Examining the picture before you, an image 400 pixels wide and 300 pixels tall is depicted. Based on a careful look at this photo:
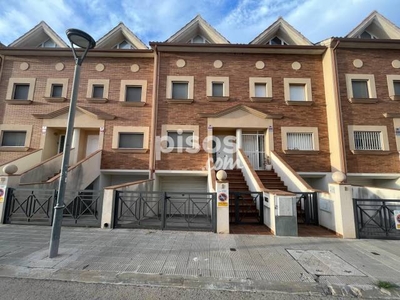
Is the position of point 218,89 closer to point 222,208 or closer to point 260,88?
point 260,88

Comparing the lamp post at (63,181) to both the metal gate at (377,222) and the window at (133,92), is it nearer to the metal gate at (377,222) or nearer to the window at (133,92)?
the window at (133,92)

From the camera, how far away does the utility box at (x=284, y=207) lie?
20.0 ft

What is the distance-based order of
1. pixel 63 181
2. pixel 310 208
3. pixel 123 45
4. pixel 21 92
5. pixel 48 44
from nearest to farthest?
A: 1. pixel 63 181
2. pixel 310 208
3. pixel 21 92
4. pixel 48 44
5. pixel 123 45

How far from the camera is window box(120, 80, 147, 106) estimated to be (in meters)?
11.5

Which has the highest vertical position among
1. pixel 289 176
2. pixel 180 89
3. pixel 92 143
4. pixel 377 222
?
pixel 180 89

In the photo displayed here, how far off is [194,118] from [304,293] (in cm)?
913

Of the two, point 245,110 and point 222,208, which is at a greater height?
point 245,110

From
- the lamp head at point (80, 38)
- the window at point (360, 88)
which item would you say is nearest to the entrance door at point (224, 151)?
the window at point (360, 88)

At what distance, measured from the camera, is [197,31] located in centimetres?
1251

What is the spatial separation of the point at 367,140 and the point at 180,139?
32.8 feet

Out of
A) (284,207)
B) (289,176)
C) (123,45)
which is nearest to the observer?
(284,207)

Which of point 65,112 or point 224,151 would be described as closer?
point 65,112

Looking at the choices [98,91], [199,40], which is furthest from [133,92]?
[199,40]

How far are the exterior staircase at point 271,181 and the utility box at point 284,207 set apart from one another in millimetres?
2726
